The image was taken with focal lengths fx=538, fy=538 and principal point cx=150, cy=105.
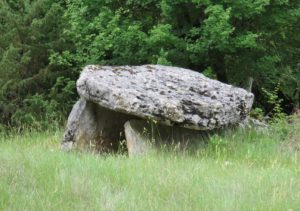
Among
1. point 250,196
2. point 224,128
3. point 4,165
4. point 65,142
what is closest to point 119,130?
point 65,142

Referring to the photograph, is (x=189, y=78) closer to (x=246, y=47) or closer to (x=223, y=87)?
(x=223, y=87)

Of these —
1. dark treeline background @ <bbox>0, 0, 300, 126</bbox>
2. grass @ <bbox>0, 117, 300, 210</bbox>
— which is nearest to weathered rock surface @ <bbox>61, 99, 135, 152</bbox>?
grass @ <bbox>0, 117, 300, 210</bbox>

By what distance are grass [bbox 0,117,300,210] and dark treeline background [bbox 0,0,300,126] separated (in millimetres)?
3248

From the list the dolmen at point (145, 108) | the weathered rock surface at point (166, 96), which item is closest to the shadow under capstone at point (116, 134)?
the dolmen at point (145, 108)

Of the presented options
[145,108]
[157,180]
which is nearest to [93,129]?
[145,108]

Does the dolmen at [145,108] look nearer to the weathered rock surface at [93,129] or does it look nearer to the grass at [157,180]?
the weathered rock surface at [93,129]

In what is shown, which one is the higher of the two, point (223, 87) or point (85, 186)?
point (223, 87)

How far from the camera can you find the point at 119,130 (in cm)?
883

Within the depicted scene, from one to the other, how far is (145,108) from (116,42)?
3.56 m

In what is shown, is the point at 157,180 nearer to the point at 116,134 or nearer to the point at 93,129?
the point at 93,129

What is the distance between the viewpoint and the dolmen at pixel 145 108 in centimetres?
761

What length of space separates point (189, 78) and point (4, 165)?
3824mm

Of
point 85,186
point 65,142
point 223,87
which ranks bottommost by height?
point 65,142

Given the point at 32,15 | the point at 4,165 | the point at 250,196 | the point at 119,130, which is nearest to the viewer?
the point at 250,196
